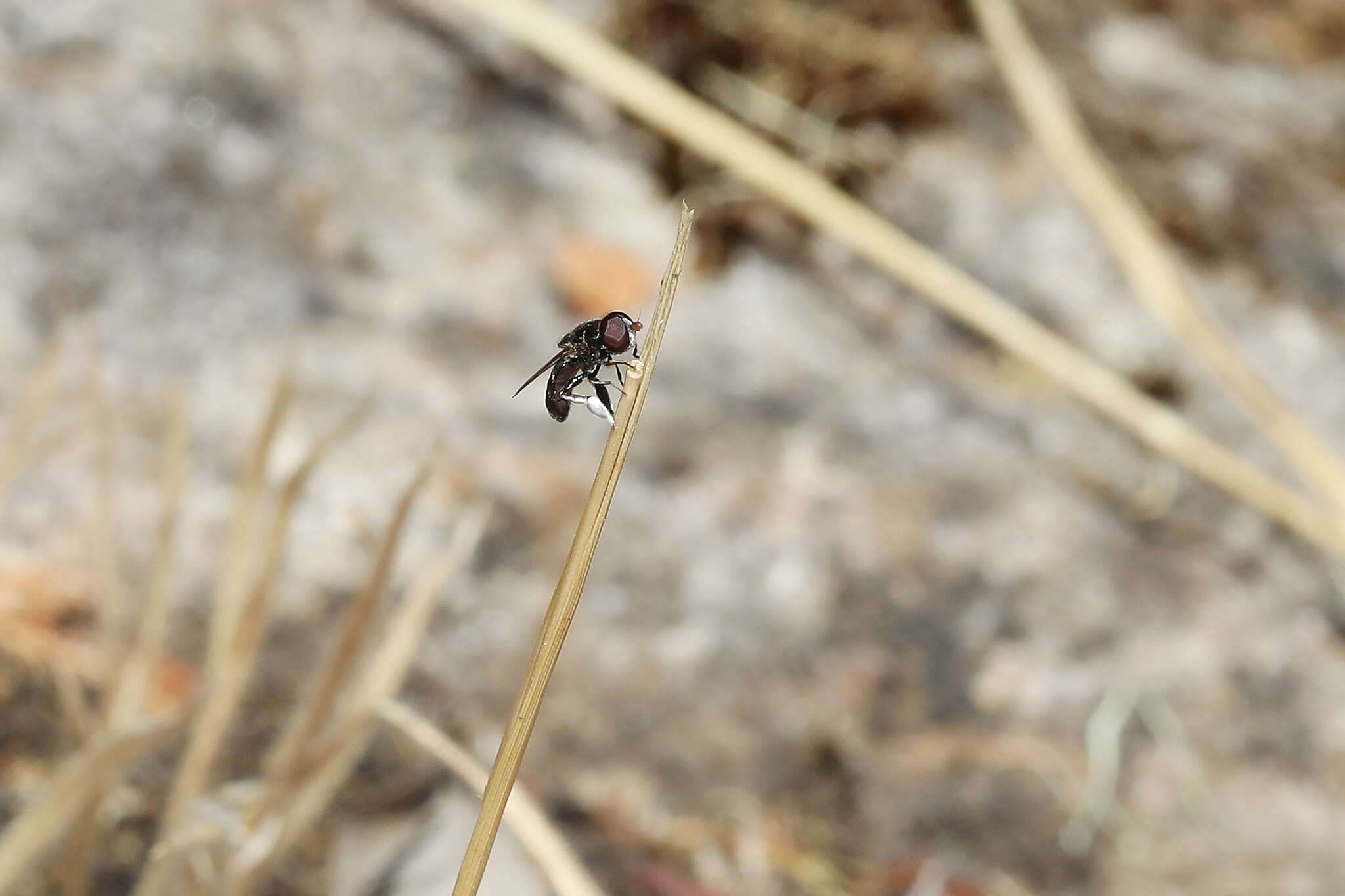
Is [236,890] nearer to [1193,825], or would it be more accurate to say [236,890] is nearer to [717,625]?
[717,625]

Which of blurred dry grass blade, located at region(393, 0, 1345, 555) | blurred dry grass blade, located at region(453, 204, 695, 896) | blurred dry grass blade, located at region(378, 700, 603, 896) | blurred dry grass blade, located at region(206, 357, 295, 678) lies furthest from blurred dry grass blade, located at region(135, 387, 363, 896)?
blurred dry grass blade, located at region(393, 0, 1345, 555)

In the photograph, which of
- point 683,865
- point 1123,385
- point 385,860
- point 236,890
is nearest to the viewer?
point 236,890

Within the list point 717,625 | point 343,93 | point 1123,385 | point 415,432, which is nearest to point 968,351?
point 1123,385

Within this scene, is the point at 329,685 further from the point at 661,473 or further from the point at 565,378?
the point at 661,473

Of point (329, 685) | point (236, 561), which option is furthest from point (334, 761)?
point (236, 561)

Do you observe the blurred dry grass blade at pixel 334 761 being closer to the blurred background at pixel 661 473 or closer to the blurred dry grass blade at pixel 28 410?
the blurred background at pixel 661 473

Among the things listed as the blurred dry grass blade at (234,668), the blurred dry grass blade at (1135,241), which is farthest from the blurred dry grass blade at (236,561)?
the blurred dry grass blade at (1135,241)
